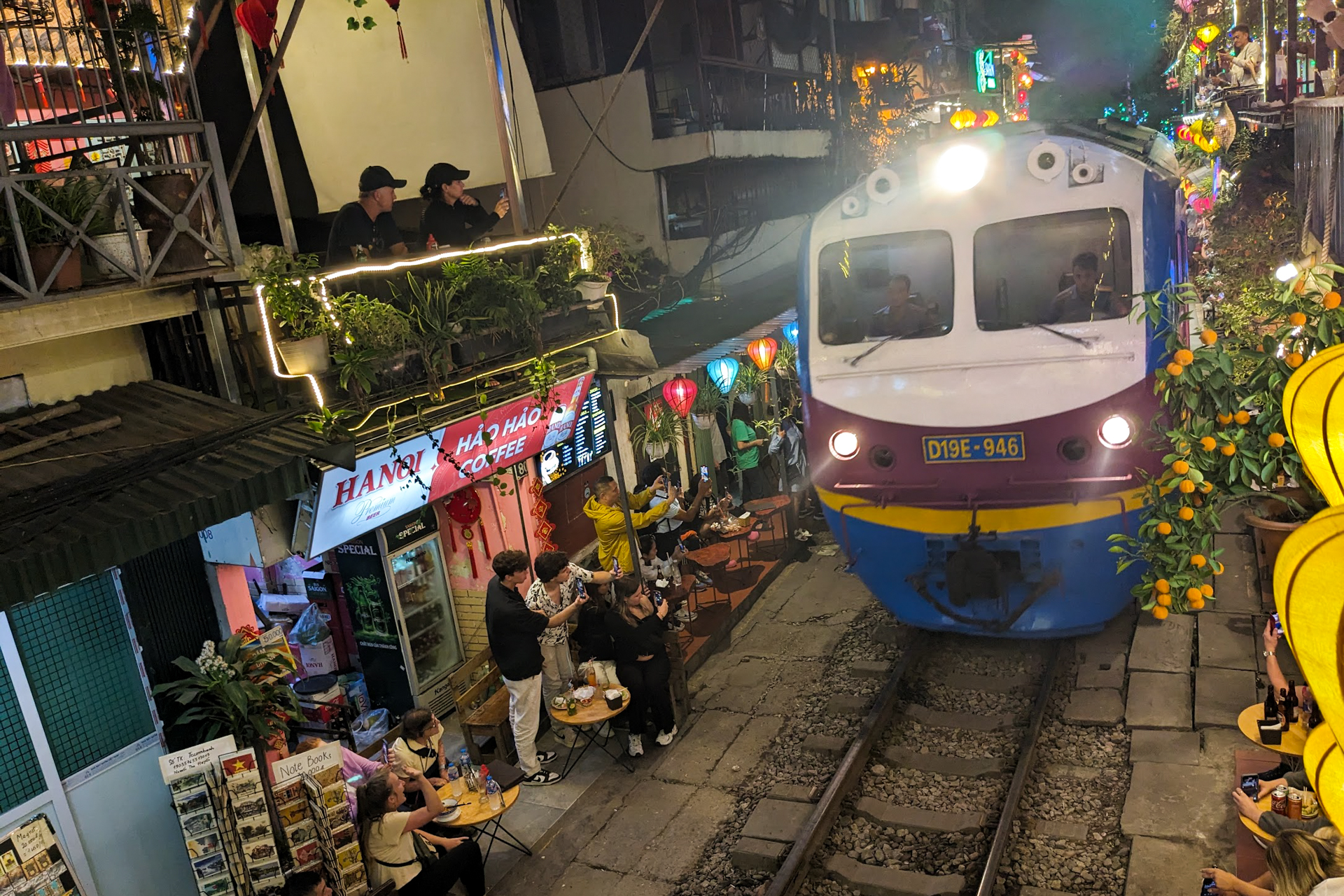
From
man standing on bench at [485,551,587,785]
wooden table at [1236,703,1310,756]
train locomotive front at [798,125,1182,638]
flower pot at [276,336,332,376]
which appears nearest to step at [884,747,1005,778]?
train locomotive front at [798,125,1182,638]

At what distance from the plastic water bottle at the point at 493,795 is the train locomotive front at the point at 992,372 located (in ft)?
9.88

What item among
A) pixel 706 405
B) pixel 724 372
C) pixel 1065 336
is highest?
pixel 1065 336

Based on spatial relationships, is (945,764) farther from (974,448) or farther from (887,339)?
(887,339)

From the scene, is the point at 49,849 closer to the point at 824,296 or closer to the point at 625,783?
the point at 625,783

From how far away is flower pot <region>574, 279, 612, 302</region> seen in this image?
9734mm

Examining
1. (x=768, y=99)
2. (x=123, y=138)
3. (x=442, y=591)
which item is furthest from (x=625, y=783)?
(x=768, y=99)

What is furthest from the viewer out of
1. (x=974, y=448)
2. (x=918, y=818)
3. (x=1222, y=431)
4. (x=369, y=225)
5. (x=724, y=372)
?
(x=724, y=372)

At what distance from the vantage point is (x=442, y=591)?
9.73m

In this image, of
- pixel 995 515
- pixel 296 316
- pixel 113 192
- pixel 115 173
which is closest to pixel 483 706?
pixel 296 316

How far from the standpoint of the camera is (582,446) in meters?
11.7

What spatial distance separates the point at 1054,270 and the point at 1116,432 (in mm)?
1253

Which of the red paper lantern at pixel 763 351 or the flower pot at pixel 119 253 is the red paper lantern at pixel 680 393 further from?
the flower pot at pixel 119 253

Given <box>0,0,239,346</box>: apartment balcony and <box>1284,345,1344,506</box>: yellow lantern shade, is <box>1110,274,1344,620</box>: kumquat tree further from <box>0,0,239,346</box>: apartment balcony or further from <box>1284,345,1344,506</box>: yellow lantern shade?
<box>0,0,239,346</box>: apartment balcony

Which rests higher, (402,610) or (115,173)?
(115,173)
